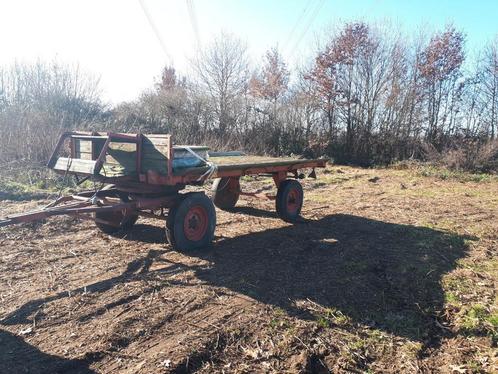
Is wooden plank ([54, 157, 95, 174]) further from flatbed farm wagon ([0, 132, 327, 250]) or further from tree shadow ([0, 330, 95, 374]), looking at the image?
tree shadow ([0, 330, 95, 374])

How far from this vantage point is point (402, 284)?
15.9ft

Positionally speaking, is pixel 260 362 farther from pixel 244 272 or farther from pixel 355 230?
pixel 355 230

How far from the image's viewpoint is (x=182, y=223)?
5570 mm

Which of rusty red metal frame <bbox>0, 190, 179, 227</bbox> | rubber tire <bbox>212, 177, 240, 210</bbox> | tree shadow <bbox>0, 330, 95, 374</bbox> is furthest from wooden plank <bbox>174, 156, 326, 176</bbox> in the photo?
tree shadow <bbox>0, 330, 95, 374</bbox>

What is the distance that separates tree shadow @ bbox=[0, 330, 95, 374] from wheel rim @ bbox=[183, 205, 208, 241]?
102 inches

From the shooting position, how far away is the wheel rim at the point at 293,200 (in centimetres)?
783

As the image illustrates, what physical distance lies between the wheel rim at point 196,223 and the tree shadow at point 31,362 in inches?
102

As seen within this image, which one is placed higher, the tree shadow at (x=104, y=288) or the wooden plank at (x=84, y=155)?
the wooden plank at (x=84, y=155)

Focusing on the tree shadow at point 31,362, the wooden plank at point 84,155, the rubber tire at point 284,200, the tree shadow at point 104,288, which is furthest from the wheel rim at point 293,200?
the tree shadow at point 31,362

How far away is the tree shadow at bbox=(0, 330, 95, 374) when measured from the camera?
303cm

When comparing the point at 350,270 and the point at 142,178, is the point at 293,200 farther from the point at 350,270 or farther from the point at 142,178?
the point at 142,178

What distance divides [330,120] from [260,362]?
17.8 meters

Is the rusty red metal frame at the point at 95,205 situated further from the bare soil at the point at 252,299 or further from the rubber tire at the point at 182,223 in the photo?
the bare soil at the point at 252,299

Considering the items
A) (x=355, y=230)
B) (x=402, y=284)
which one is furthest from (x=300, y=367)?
(x=355, y=230)
